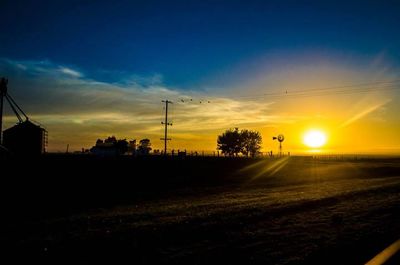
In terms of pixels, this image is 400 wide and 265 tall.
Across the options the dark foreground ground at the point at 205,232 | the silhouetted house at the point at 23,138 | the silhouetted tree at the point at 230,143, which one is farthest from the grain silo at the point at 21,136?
the silhouetted tree at the point at 230,143

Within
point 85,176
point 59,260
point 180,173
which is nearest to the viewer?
point 59,260

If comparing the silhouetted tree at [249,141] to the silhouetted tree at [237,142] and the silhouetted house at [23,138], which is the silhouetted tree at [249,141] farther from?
the silhouetted house at [23,138]

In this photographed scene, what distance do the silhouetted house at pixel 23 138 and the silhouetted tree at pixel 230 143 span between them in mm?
91565

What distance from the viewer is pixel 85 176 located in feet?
104

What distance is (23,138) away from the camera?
45.9 metres

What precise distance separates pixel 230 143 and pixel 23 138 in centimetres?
9341

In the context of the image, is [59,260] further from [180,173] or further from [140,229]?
[180,173]

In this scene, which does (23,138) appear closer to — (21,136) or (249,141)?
(21,136)

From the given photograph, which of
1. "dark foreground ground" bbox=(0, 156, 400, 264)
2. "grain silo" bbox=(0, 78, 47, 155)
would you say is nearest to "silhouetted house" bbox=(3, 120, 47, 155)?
"grain silo" bbox=(0, 78, 47, 155)

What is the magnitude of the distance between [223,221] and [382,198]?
34.0ft

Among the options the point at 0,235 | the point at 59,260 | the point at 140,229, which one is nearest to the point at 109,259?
the point at 59,260

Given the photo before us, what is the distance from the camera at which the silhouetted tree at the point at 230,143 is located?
437 feet

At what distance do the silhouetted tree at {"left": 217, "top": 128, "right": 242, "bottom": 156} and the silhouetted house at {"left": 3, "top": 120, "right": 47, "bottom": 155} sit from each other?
91.6 m

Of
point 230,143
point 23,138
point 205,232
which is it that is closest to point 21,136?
point 23,138
